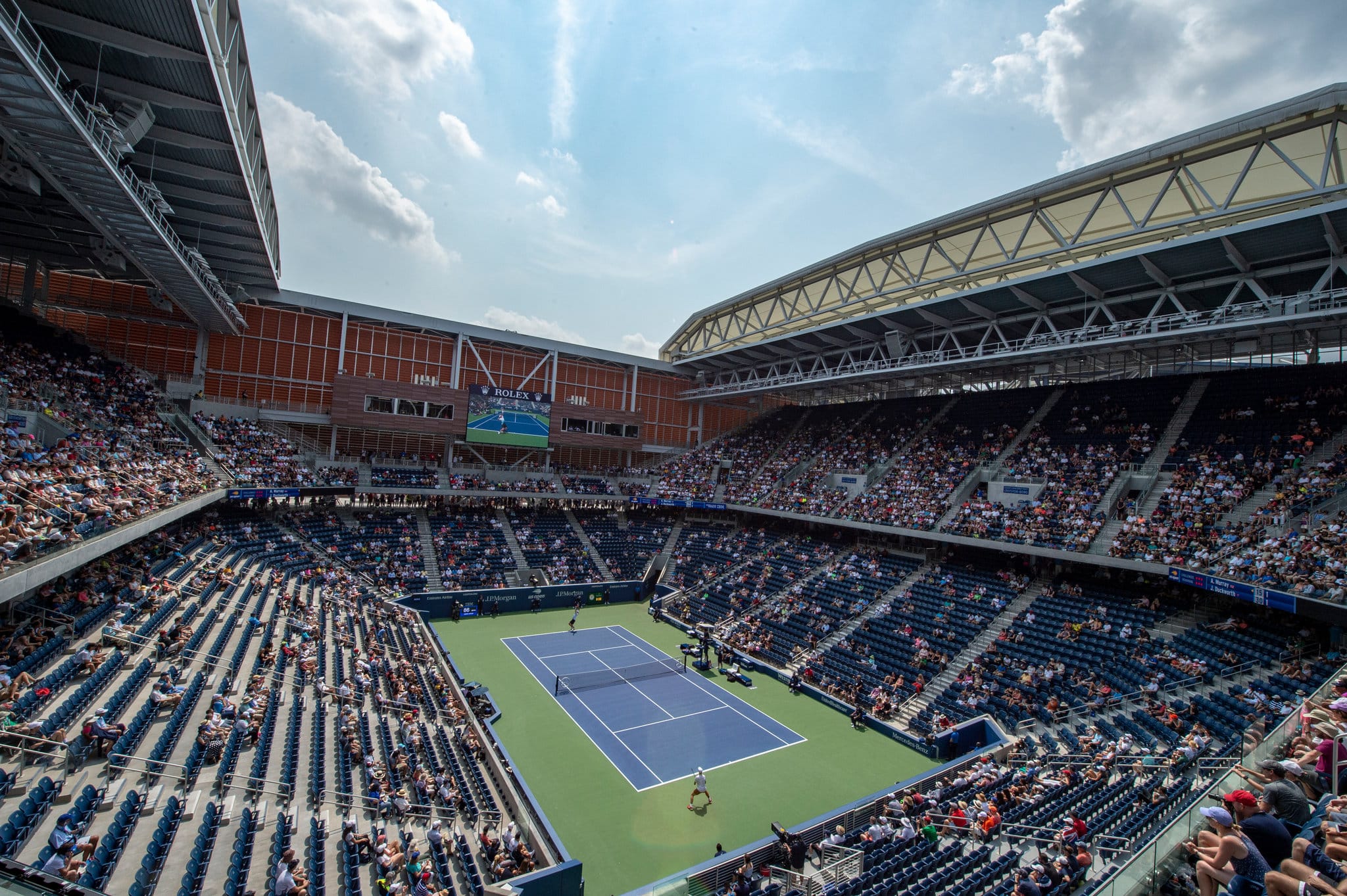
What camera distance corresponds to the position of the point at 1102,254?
25391mm

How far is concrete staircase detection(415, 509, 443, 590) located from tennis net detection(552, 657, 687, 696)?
12251 millimetres

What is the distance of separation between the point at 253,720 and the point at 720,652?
1720cm

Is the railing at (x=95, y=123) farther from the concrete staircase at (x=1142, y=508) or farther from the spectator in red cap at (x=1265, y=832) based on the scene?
the concrete staircase at (x=1142, y=508)

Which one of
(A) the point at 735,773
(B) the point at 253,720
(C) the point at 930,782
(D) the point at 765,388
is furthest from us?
(D) the point at 765,388

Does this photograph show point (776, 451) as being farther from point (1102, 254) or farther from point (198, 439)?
point (198, 439)

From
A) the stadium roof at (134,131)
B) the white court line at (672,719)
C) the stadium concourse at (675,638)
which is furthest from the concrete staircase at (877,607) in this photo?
the stadium roof at (134,131)

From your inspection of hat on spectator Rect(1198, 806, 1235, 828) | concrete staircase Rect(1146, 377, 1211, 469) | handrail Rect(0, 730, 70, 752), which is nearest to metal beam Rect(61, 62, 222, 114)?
handrail Rect(0, 730, 70, 752)

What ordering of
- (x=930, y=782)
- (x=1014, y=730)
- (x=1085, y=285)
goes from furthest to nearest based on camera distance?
(x=1085, y=285), (x=1014, y=730), (x=930, y=782)

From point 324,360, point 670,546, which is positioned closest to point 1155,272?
point 670,546

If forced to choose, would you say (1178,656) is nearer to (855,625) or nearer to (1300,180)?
(855,625)

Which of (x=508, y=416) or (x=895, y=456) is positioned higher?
(x=508, y=416)

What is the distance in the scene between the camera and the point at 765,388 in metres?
42.7

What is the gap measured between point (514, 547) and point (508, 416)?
28.4ft

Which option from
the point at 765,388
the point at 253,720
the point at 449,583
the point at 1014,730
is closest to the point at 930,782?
the point at 1014,730
